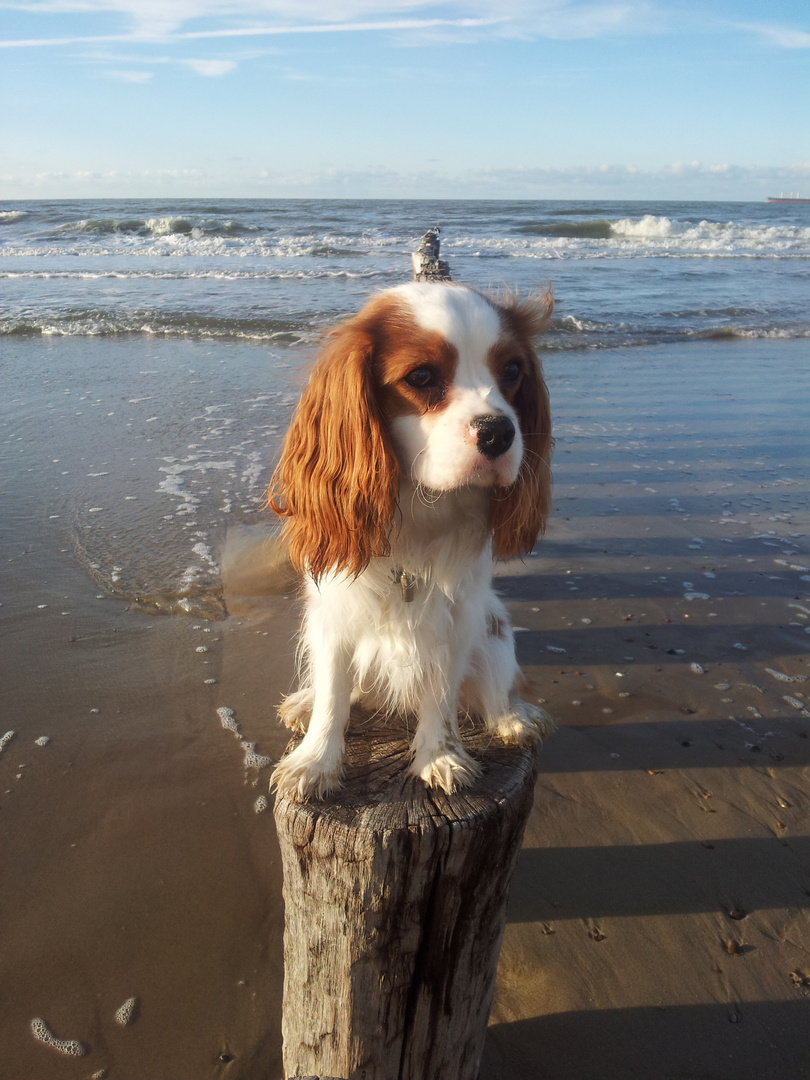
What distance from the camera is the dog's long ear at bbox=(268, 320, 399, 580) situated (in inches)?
78.7

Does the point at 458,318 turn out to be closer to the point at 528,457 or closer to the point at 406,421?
the point at 406,421

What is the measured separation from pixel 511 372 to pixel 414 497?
1.42 feet

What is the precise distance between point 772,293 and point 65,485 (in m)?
16.3

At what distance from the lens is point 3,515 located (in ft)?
17.9

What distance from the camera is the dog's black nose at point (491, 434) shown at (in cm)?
186

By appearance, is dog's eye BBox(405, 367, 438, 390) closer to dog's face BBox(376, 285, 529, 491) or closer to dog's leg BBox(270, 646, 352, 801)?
dog's face BBox(376, 285, 529, 491)

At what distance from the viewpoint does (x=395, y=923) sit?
6.07ft

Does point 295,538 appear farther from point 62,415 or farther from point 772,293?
point 772,293

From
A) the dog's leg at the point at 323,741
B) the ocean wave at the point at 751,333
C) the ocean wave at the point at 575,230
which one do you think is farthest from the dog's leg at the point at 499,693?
the ocean wave at the point at 575,230

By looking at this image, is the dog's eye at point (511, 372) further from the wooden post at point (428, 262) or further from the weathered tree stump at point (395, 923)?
the wooden post at point (428, 262)

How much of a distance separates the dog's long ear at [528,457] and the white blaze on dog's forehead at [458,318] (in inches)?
6.0

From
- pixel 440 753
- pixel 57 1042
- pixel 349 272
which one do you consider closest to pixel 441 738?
pixel 440 753

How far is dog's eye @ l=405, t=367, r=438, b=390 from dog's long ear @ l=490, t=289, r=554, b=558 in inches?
12.6

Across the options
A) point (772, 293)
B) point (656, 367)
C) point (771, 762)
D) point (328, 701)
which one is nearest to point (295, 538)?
point (328, 701)
